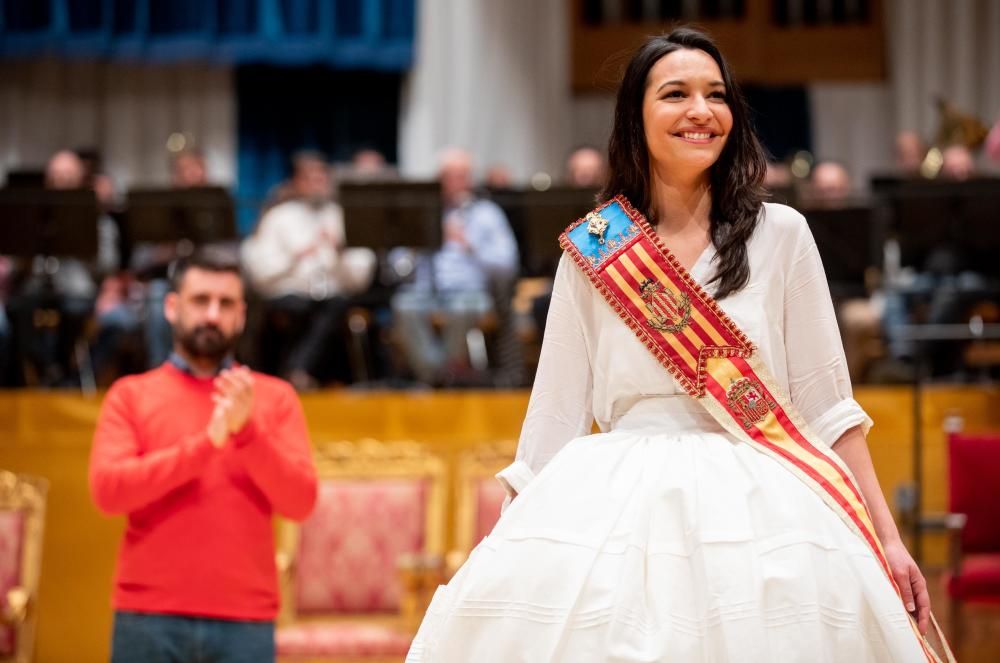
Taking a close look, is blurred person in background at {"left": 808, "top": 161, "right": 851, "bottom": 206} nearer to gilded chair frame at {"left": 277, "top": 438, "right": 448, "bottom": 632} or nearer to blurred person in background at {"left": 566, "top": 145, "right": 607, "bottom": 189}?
blurred person in background at {"left": 566, "top": 145, "right": 607, "bottom": 189}

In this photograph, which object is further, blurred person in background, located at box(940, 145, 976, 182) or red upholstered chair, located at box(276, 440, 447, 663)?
blurred person in background, located at box(940, 145, 976, 182)

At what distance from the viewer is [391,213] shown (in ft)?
23.0

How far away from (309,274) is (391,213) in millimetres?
837

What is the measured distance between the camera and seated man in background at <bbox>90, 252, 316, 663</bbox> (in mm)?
3201

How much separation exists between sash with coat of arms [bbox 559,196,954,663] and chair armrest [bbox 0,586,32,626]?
125 inches

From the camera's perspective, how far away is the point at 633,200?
233cm

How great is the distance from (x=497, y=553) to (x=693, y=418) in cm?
39

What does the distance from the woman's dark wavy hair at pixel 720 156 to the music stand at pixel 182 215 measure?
510 cm

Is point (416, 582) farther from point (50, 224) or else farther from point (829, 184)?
point (829, 184)

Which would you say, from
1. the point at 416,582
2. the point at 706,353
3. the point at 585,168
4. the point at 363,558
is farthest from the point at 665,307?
the point at 585,168

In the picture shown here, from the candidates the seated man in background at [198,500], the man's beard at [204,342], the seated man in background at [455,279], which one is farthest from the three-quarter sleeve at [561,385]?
the seated man in background at [455,279]

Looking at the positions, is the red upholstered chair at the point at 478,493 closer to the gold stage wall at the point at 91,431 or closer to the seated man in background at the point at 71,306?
the gold stage wall at the point at 91,431

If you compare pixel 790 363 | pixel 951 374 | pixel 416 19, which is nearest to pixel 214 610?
pixel 790 363

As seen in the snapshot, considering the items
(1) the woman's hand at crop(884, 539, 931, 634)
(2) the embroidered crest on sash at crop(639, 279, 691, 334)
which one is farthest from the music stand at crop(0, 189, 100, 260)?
(1) the woman's hand at crop(884, 539, 931, 634)
